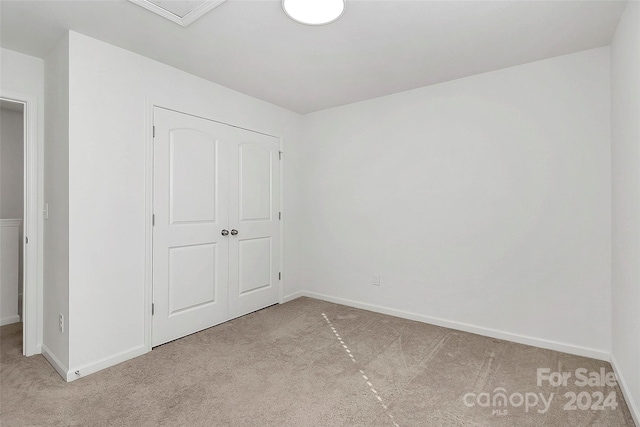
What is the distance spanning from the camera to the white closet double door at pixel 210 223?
2.79m

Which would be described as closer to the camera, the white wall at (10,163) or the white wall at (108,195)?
the white wall at (108,195)

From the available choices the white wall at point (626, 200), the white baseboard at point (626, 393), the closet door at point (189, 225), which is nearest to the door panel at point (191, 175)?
the closet door at point (189, 225)

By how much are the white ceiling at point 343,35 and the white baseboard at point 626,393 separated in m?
2.34

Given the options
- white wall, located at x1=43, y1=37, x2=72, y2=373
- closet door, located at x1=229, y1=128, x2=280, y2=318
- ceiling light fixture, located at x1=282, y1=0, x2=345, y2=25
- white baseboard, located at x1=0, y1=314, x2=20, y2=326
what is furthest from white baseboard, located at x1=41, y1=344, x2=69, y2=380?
ceiling light fixture, located at x1=282, y1=0, x2=345, y2=25

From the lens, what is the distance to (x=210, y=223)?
3152 millimetres

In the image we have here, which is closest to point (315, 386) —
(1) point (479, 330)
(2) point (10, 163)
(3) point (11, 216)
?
(1) point (479, 330)

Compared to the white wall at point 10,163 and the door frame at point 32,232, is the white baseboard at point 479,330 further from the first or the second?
the white wall at point 10,163

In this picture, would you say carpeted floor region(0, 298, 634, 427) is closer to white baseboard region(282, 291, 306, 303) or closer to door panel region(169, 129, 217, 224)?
white baseboard region(282, 291, 306, 303)

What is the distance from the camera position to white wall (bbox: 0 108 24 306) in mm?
3527

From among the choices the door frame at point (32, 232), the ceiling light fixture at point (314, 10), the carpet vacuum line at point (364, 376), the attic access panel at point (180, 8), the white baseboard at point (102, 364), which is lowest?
the carpet vacuum line at point (364, 376)

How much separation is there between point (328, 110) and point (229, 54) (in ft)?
5.56

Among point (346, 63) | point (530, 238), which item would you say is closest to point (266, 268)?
point (346, 63)

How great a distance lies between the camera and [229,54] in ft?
8.41

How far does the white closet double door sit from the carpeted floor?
0.38 metres
